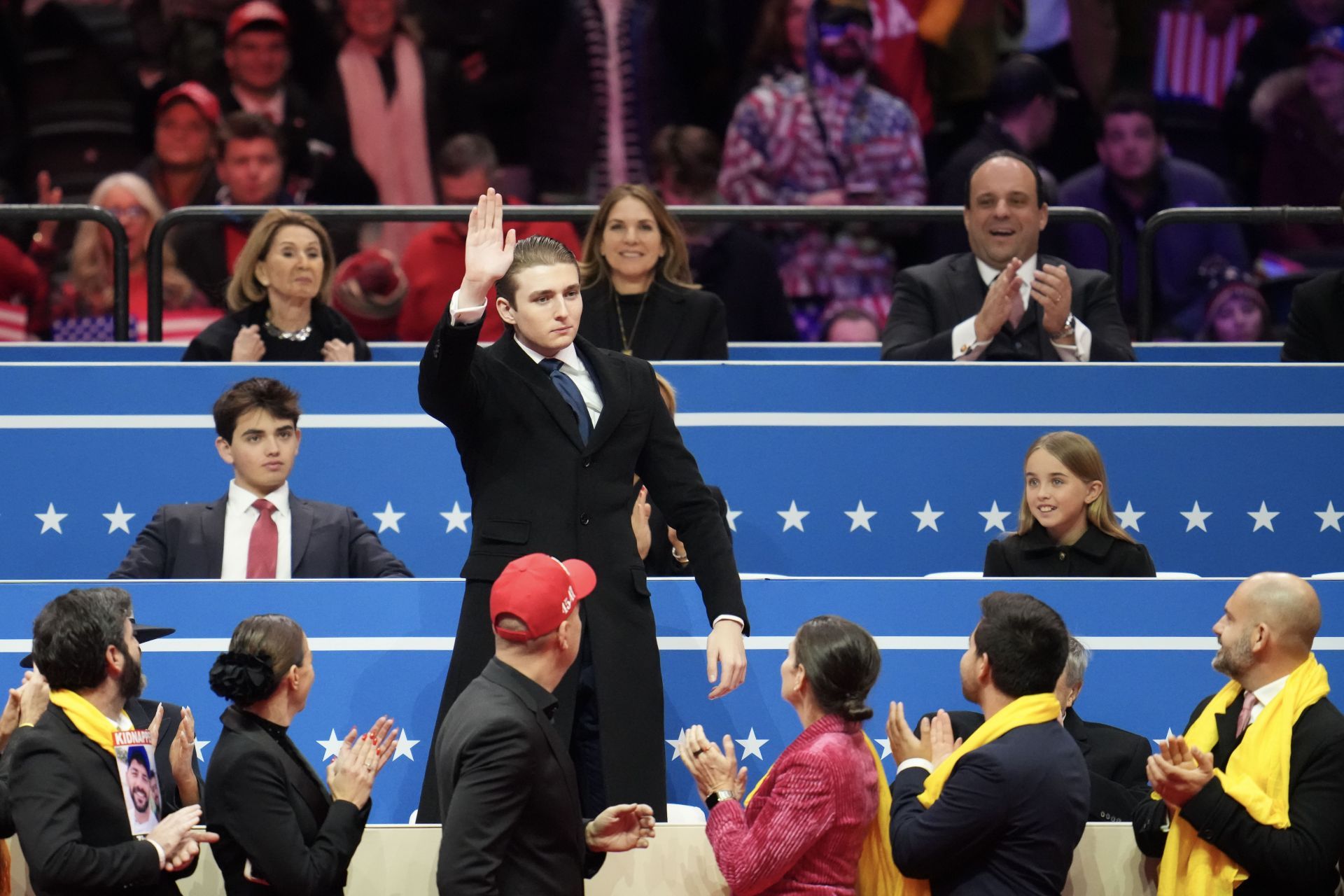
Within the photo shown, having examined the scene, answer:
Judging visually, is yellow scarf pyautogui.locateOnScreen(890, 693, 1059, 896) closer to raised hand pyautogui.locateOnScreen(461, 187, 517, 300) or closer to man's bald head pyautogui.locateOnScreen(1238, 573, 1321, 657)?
man's bald head pyautogui.locateOnScreen(1238, 573, 1321, 657)

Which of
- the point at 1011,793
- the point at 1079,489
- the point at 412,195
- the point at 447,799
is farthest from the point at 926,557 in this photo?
the point at 412,195

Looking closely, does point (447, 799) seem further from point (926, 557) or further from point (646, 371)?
point (926, 557)

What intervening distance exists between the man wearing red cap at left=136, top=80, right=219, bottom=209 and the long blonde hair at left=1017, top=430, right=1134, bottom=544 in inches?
165

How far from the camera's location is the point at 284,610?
4.79 m

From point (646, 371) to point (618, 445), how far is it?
0.20 meters

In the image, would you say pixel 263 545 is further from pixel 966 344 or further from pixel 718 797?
pixel 966 344

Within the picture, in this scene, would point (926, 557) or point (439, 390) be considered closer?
point (439, 390)

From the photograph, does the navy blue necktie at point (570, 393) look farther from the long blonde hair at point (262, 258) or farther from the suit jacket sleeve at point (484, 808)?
the long blonde hair at point (262, 258)

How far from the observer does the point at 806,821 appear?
144 inches

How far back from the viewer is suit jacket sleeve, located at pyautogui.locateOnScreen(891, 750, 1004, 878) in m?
3.64

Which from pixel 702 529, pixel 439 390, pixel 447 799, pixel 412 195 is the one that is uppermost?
pixel 412 195

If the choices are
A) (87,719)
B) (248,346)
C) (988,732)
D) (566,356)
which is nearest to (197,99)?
(248,346)

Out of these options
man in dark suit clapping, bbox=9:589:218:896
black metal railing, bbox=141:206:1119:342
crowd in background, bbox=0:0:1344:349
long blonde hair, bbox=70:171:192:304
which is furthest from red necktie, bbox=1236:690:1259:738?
long blonde hair, bbox=70:171:192:304

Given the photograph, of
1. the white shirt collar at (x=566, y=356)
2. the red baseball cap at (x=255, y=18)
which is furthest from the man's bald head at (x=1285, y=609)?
the red baseball cap at (x=255, y=18)
